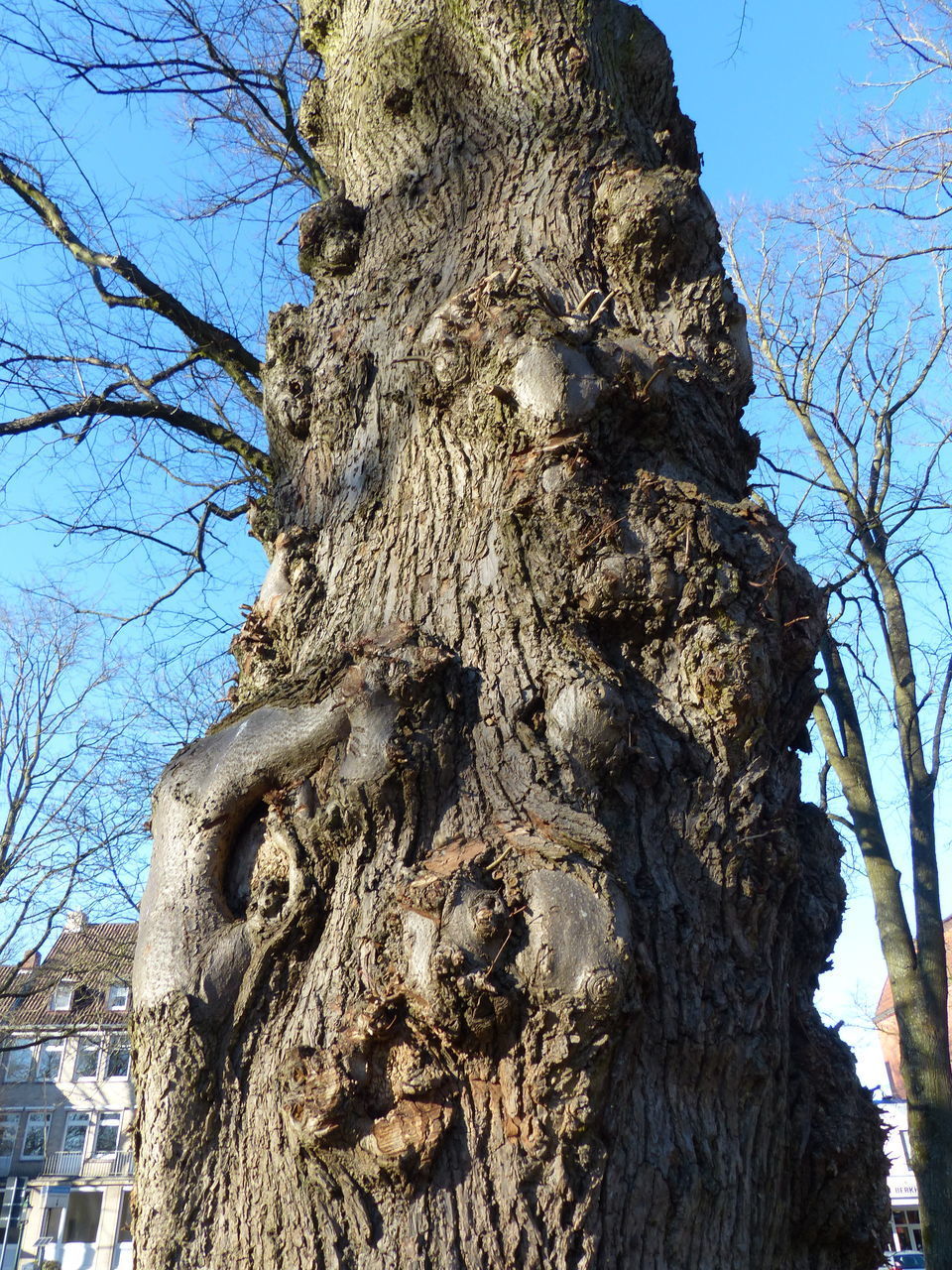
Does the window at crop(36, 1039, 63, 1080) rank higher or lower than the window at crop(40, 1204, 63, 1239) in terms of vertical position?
higher

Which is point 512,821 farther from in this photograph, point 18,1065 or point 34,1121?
point 34,1121

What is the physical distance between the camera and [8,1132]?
97.5 feet

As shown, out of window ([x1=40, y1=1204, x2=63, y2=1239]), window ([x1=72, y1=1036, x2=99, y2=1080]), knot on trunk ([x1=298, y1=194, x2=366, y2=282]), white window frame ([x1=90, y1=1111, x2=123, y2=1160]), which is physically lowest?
window ([x1=40, y1=1204, x2=63, y2=1239])

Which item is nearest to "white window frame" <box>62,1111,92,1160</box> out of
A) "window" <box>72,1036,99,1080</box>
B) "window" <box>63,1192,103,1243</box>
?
"window" <box>72,1036,99,1080</box>

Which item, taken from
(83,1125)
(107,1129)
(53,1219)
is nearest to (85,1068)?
(83,1125)

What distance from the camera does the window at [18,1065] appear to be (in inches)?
1054

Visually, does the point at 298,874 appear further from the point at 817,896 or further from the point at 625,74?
the point at 625,74

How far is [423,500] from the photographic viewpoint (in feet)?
7.58

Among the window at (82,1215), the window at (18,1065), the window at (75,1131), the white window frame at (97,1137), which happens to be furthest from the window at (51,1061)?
the window at (82,1215)

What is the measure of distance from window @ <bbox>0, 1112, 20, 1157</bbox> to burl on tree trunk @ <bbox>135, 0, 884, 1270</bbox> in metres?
33.9

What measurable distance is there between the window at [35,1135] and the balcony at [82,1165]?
68cm

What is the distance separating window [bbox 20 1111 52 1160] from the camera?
2905 centimetres

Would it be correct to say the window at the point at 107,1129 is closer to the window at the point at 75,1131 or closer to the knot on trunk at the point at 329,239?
the window at the point at 75,1131

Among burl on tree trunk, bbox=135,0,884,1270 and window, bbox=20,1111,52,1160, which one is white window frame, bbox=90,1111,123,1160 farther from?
burl on tree trunk, bbox=135,0,884,1270
